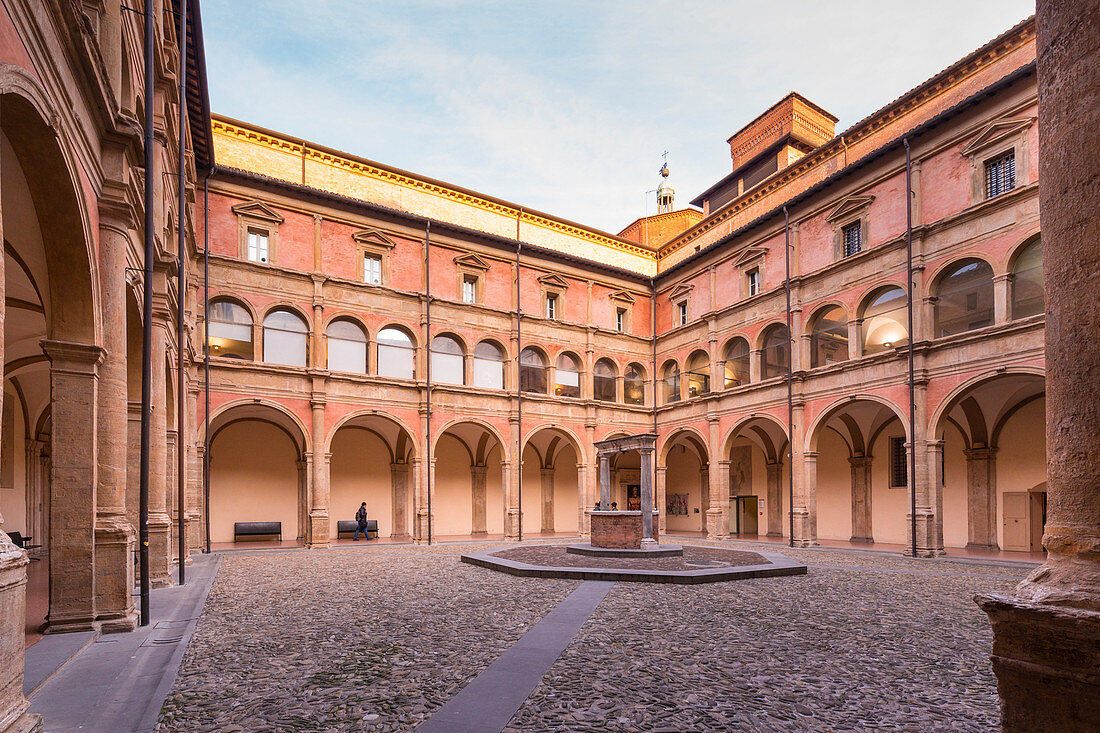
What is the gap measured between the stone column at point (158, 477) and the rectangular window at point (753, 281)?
65.8ft

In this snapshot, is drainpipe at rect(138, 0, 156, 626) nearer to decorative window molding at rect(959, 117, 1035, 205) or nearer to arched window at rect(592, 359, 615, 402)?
decorative window molding at rect(959, 117, 1035, 205)

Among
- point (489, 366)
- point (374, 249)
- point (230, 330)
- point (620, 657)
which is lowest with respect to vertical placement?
point (620, 657)

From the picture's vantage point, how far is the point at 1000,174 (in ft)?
57.7

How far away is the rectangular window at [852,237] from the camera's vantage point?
21578 millimetres

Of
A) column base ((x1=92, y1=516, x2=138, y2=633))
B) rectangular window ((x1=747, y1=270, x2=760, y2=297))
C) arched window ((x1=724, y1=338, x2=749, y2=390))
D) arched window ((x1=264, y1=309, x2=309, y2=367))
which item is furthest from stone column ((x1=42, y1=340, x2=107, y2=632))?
rectangular window ((x1=747, y1=270, x2=760, y2=297))

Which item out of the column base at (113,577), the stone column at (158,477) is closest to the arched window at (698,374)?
the stone column at (158,477)

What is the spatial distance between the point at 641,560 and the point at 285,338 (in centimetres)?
1367

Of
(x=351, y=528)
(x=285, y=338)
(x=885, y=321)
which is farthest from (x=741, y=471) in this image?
(x=285, y=338)

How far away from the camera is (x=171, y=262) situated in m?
11.9

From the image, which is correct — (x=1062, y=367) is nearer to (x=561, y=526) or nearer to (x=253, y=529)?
(x=253, y=529)

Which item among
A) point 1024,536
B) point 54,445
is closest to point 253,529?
point 54,445

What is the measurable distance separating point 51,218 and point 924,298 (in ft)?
64.4

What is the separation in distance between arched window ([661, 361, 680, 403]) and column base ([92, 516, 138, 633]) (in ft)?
75.9

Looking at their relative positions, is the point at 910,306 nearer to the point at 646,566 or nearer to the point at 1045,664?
the point at 646,566
